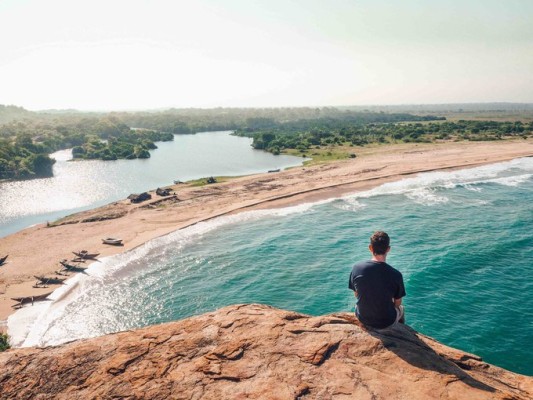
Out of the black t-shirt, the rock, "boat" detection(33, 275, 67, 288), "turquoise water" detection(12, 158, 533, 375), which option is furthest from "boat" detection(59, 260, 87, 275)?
the black t-shirt

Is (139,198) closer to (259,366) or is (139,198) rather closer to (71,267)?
(71,267)

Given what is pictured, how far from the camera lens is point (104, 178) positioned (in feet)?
246

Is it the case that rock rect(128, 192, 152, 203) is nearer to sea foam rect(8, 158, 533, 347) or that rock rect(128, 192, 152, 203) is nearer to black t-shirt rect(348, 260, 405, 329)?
sea foam rect(8, 158, 533, 347)

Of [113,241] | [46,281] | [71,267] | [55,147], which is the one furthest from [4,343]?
[55,147]

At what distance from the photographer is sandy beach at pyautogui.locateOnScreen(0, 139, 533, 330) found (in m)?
33.6

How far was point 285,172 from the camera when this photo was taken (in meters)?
68.1

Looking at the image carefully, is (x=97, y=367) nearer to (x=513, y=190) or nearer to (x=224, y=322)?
(x=224, y=322)

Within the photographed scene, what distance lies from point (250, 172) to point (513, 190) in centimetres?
4839

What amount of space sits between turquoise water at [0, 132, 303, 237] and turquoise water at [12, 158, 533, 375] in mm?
26269

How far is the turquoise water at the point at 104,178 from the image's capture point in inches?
2083

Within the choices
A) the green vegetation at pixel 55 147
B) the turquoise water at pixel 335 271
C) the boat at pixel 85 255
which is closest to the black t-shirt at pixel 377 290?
the turquoise water at pixel 335 271

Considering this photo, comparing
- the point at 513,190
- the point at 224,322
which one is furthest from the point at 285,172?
the point at 224,322

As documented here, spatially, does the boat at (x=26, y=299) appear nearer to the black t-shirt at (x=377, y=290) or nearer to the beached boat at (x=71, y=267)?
the beached boat at (x=71, y=267)

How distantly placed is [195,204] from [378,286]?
44988mm
